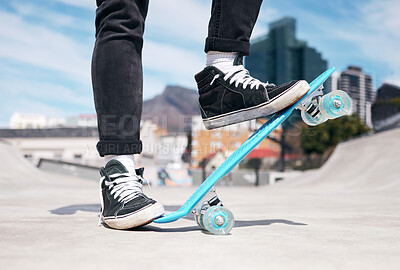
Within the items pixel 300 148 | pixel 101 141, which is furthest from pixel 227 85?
pixel 300 148

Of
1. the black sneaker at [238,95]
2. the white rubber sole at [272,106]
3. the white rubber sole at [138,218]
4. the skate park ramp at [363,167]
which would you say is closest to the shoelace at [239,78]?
the black sneaker at [238,95]

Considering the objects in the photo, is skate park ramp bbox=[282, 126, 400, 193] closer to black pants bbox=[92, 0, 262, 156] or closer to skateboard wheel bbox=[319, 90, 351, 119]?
skateboard wheel bbox=[319, 90, 351, 119]

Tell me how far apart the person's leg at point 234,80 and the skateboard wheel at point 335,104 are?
129 millimetres

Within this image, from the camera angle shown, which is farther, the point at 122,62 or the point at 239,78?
the point at 239,78

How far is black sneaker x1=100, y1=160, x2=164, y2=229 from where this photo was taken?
1.28 m

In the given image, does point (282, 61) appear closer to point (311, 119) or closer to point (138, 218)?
point (311, 119)

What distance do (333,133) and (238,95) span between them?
144ft

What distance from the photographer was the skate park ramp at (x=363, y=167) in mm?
6652

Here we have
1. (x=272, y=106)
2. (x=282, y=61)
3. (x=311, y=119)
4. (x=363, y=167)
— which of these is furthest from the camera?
(x=282, y=61)

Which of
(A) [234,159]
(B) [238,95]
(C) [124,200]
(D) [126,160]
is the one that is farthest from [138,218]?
(B) [238,95]

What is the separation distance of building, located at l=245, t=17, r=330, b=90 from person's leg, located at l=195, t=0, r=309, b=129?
107 meters

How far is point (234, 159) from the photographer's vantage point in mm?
1413

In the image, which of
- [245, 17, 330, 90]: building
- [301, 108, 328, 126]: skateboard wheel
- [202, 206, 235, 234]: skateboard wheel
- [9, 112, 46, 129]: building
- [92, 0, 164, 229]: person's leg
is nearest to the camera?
[202, 206, 235, 234]: skateboard wheel

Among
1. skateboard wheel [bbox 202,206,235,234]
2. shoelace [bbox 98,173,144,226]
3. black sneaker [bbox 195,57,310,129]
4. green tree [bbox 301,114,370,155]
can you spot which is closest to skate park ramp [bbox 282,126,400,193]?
black sneaker [bbox 195,57,310,129]
